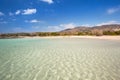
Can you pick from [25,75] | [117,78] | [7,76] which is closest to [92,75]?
[117,78]

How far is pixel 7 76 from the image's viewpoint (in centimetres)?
661

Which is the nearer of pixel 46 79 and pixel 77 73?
pixel 46 79

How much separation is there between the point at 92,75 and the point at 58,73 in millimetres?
1639

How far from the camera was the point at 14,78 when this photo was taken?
6.34m

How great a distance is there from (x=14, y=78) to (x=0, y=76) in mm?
764

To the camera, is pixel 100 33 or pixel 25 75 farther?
pixel 100 33

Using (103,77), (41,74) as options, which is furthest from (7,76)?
(103,77)

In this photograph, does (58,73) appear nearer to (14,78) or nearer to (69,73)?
(69,73)

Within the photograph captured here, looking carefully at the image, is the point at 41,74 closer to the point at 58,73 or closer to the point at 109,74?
the point at 58,73

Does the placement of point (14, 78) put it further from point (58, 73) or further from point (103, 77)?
point (103, 77)

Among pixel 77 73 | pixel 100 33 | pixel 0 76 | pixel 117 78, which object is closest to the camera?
pixel 117 78

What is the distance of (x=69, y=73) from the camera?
7.06m

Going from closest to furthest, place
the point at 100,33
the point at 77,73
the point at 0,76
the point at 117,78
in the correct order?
the point at 117,78 → the point at 0,76 → the point at 77,73 → the point at 100,33

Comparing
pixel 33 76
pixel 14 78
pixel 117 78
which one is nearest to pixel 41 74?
pixel 33 76
